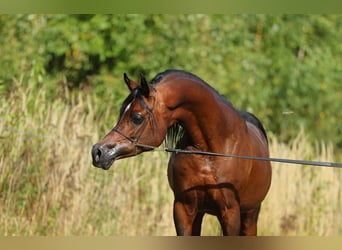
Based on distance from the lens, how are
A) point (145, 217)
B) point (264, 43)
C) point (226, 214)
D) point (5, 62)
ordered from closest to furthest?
1. point (226, 214)
2. point (145, 217)
3. point (5, 62)
4. point (264, 43)

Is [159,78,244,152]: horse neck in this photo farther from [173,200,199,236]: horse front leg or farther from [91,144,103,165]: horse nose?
[91,144,103,165]: horse nose

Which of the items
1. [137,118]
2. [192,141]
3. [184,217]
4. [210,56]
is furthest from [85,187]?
[210,56]

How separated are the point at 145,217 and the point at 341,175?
2509 mm

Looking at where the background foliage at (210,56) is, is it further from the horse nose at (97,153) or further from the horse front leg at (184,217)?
the horse nose at (97,153)

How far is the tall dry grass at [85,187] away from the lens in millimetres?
7992

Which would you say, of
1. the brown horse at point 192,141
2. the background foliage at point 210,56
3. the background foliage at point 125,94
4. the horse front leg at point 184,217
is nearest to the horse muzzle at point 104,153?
the brown horse at point 192,141

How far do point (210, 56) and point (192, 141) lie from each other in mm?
7589

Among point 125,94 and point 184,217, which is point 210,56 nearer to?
point 125,94

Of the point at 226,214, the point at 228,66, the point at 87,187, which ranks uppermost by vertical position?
the point at 228,66

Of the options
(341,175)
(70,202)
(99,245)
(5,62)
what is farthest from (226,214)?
(5,62)

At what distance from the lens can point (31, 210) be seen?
805cm

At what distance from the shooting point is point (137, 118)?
16.9ft

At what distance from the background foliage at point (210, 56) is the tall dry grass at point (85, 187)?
887mm

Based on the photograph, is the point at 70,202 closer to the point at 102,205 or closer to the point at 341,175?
the point at 102,205
